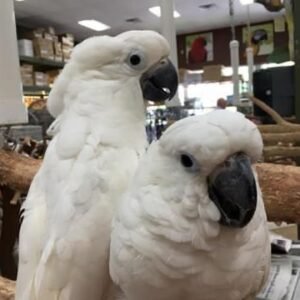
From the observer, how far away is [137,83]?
0.77 meters

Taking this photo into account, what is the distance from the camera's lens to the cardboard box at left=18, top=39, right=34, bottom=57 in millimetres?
3982

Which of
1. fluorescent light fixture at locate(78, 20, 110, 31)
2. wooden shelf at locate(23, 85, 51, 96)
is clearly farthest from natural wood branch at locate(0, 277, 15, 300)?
fluorescent light fixture at locate(78, 20, 110, 31)

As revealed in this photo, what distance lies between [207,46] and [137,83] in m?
5.77

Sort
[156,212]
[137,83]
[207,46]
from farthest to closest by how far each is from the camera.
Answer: [207,46] → [137,83] → [156,212]

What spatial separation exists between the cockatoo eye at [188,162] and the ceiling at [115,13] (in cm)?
397

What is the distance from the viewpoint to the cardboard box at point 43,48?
4195mm

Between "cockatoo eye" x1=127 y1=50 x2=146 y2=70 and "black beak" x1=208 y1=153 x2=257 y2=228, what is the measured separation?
317 millimetres

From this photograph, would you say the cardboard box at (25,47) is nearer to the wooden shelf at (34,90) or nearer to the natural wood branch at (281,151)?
the wooden shelf at (34,90)

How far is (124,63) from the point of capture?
739 mm

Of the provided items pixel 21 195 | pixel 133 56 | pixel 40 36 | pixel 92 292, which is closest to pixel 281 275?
pixel 92 292

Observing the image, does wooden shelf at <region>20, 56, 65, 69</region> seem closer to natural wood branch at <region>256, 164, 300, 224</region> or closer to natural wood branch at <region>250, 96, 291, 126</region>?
natural wood branch at <region>250, 96, 291, 126</region>

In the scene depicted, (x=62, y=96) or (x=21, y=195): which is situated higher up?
(x=62, y=96)

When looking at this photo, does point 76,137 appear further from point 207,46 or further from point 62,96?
point 207,46

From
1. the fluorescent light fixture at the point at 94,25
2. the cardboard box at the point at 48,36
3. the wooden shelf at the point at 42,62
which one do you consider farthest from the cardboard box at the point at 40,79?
the fluorescent light fixture at the point at 94,25
